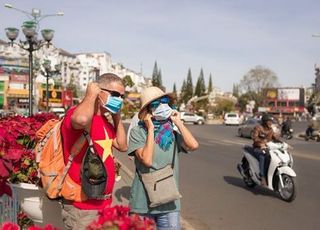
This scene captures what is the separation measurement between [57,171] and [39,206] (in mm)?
474

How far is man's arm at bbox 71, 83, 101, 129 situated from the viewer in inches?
108

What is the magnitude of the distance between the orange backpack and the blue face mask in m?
0.26

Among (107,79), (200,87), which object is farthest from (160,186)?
(200,87)

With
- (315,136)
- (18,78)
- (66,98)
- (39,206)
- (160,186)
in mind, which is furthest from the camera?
(18,78)

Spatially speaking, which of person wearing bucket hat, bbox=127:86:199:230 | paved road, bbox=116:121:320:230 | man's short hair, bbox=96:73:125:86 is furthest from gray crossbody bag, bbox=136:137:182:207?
paved road, bbox=116:121:320:230

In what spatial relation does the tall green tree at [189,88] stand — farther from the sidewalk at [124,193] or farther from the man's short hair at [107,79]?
the man's short hair at [107,79]

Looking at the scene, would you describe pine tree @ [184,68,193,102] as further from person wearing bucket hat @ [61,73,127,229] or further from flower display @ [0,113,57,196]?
person wearing bucket hat @ [61,73,127,229]

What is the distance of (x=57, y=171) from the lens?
298cm

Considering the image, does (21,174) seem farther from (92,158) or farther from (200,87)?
(200,87)

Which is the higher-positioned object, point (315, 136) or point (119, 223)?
point (119, 223)

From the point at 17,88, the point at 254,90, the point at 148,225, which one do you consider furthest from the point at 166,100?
the point at 254,90

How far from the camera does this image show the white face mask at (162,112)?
11.6 feet

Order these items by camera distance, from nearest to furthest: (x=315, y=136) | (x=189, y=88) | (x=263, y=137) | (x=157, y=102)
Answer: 1. (x=157, y=102)
2. (x=263, y=137)
3. (x=315, y=136)
4. (x=189, y=88)

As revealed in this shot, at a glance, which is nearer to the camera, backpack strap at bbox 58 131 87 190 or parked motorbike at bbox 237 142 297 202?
backpack strap at bbox 58 131 87 190
